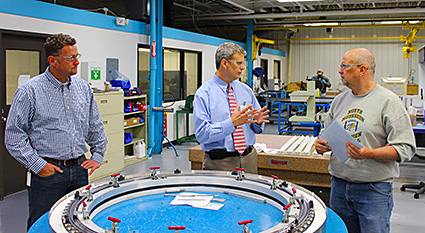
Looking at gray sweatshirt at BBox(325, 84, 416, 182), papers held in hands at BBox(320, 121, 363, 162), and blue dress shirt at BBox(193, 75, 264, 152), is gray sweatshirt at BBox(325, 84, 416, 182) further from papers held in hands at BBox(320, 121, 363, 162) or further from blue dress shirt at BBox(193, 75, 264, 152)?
blue dress shirt at BBox(193, 75, 264, 152)

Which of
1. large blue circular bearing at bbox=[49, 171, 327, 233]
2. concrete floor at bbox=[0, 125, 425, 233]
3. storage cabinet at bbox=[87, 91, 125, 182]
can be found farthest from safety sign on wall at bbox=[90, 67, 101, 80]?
large blue circular bearing at bbox=[49, 171, 327, 233]

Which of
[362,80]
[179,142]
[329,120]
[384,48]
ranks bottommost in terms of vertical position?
[179,142]

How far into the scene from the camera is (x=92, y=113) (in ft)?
7.95

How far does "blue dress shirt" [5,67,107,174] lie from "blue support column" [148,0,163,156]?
4665mm

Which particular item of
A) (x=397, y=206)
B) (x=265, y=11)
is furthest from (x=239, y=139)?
(x=265, y=11)

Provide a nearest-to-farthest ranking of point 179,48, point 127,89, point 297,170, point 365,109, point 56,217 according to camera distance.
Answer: point 56,217
point 365,109
point 297,170
point 127,89
point 179,48

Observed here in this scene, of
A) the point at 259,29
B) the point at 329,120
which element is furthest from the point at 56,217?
the point at 259,29

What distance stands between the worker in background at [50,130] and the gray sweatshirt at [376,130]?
4.90ft

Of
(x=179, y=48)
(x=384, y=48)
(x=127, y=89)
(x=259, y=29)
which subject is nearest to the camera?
(x=127, y=89)

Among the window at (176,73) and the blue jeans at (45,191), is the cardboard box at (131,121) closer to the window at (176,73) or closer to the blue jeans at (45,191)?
the window at (176,73)

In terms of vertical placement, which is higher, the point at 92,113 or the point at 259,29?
the point at 259,29

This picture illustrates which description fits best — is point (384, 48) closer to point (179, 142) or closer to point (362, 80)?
point (179, 142)

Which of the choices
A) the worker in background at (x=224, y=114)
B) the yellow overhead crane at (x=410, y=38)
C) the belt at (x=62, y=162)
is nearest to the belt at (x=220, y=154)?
the worker in background at (x=224, y=114)

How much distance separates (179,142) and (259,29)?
21.8 ft
